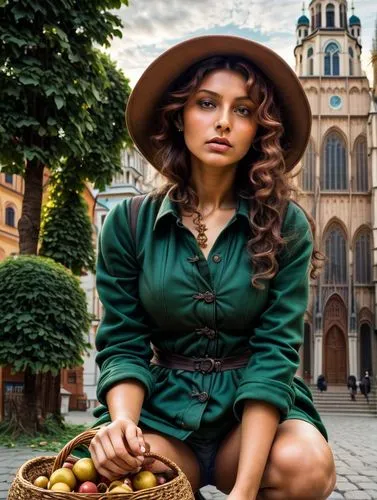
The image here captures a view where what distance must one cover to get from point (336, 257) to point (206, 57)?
40131 mm

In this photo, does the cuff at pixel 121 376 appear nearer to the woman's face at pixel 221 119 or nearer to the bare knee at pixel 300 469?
the bare knee at pixel 300 469

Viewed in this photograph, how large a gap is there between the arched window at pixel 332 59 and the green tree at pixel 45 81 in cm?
3631

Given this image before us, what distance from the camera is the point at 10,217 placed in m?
26.9

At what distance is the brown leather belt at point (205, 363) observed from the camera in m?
2.44

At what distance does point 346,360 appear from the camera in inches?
1572

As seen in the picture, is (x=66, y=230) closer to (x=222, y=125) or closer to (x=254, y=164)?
(x=254, y=164)

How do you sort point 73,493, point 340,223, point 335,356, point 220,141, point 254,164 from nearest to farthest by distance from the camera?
point 73,493 < point 220,141 < point 254,164 < point 335,356 < point 340,223

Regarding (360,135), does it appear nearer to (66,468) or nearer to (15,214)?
(15,214)

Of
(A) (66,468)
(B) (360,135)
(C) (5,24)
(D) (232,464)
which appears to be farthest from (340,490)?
(B) (360,135)

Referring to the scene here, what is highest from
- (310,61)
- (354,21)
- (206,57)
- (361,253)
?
(354,21)

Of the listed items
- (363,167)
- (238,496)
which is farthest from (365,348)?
(238,496)

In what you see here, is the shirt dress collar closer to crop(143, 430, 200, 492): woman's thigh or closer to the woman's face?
the woman's face

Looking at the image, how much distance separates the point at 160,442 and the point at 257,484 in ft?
1.32

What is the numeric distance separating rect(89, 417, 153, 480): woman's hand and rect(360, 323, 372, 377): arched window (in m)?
39.6
